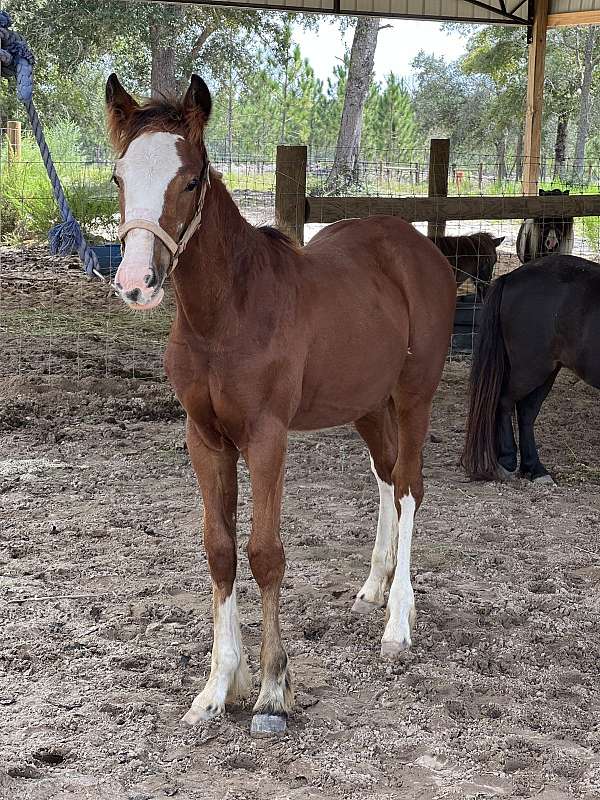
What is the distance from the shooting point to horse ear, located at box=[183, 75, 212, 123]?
2.30 metres

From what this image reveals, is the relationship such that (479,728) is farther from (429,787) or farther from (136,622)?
(136,622)

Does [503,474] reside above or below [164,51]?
below

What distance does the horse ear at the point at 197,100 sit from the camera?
230 cm

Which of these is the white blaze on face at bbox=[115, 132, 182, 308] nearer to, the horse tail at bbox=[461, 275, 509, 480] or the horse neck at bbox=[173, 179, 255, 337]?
the horse neck at bbox=[173, 179, 255, 337]

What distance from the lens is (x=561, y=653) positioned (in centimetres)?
303

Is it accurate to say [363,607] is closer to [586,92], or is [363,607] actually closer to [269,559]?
[269,559]

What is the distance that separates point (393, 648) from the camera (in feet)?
9.95

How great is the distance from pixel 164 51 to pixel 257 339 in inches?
723

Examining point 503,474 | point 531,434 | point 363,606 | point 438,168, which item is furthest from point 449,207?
point 363,606

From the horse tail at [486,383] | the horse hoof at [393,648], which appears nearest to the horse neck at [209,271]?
the horse hoof at [393,648]

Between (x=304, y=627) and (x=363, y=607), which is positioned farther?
(x=363, y=607)

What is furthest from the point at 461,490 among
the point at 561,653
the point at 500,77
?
the point at 500,77

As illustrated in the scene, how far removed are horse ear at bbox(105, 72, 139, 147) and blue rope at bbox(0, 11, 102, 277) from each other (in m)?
0.71

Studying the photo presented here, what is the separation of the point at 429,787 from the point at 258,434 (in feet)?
3.40
